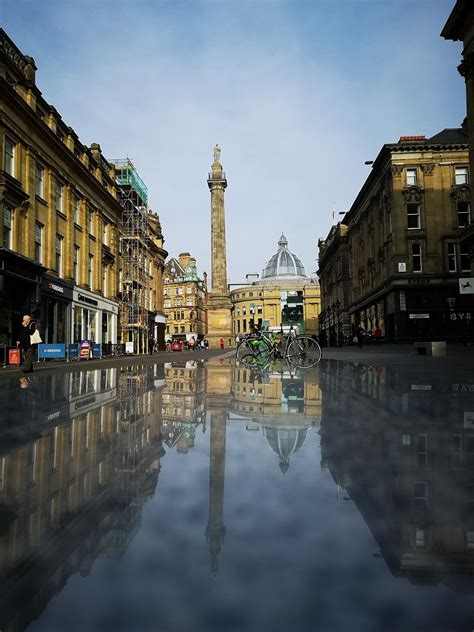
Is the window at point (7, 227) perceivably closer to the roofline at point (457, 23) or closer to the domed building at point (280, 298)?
the roofline at point (457, 23)

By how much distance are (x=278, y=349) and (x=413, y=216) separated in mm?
28432

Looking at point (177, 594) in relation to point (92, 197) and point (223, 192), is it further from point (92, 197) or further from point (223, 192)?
point (223, 192)

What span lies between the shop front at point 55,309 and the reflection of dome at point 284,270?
126397mm

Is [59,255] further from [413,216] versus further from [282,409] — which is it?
[413,216]

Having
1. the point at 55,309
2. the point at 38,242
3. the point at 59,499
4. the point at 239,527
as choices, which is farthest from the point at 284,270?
the point at 239,527

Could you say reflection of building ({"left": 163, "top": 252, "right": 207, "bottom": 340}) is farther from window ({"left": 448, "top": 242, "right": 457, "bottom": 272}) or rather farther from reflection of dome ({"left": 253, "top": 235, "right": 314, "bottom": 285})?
window ({"left": 448, "top": 242, "right": 457, "bottom": 272})

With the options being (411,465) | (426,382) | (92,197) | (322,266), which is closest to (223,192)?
(322,266)

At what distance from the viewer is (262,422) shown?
13.0 ft

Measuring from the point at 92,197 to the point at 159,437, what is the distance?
3209 centimetres

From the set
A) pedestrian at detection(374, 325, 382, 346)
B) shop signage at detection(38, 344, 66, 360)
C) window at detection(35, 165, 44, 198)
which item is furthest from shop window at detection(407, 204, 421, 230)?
shop signage at detection(38, 344, 66, 360)

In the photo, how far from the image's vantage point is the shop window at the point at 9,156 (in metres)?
21.7

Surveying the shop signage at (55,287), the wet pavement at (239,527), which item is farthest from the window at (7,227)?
the wet pavement at (239,527)

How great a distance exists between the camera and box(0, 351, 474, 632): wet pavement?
1146 millimetres

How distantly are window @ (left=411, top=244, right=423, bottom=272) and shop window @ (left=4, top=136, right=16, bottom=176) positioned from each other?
95.1 ft
